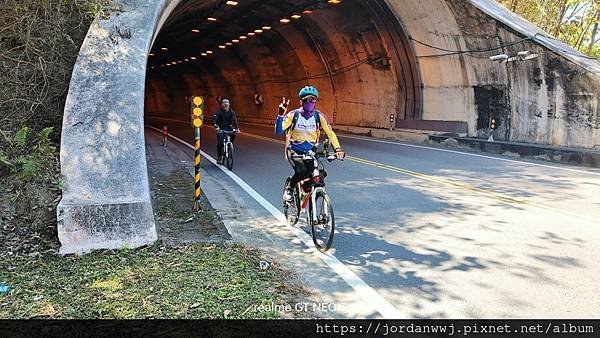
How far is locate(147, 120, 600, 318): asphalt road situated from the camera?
4.27 meters

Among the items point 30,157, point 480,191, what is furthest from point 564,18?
point 30,157

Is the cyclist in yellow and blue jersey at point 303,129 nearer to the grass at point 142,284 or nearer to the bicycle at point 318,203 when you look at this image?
the bicycle at point 318,203

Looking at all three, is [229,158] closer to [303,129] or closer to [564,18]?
[303,129]

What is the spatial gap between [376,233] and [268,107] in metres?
29.2

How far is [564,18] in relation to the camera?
2972cm

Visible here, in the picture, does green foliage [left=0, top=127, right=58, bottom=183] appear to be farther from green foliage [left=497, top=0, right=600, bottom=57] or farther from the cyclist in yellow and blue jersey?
green foliage [left=497, top=0, right=600, bottom=57]

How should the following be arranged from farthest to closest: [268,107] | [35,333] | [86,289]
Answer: [268,107], [86,289], [35,333]

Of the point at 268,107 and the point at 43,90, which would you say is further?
the point at 268,107

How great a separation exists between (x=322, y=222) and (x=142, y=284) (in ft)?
7.48

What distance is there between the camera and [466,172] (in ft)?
37.5

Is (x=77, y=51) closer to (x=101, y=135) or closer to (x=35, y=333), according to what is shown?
(x=101, y=135)

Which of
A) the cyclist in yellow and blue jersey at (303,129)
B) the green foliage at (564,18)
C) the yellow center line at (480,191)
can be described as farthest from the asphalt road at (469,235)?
the green foliage at (564,18)

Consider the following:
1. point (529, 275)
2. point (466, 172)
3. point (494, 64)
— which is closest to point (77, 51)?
point (529, 275)

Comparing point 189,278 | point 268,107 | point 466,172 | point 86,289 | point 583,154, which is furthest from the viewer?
point 268,107
